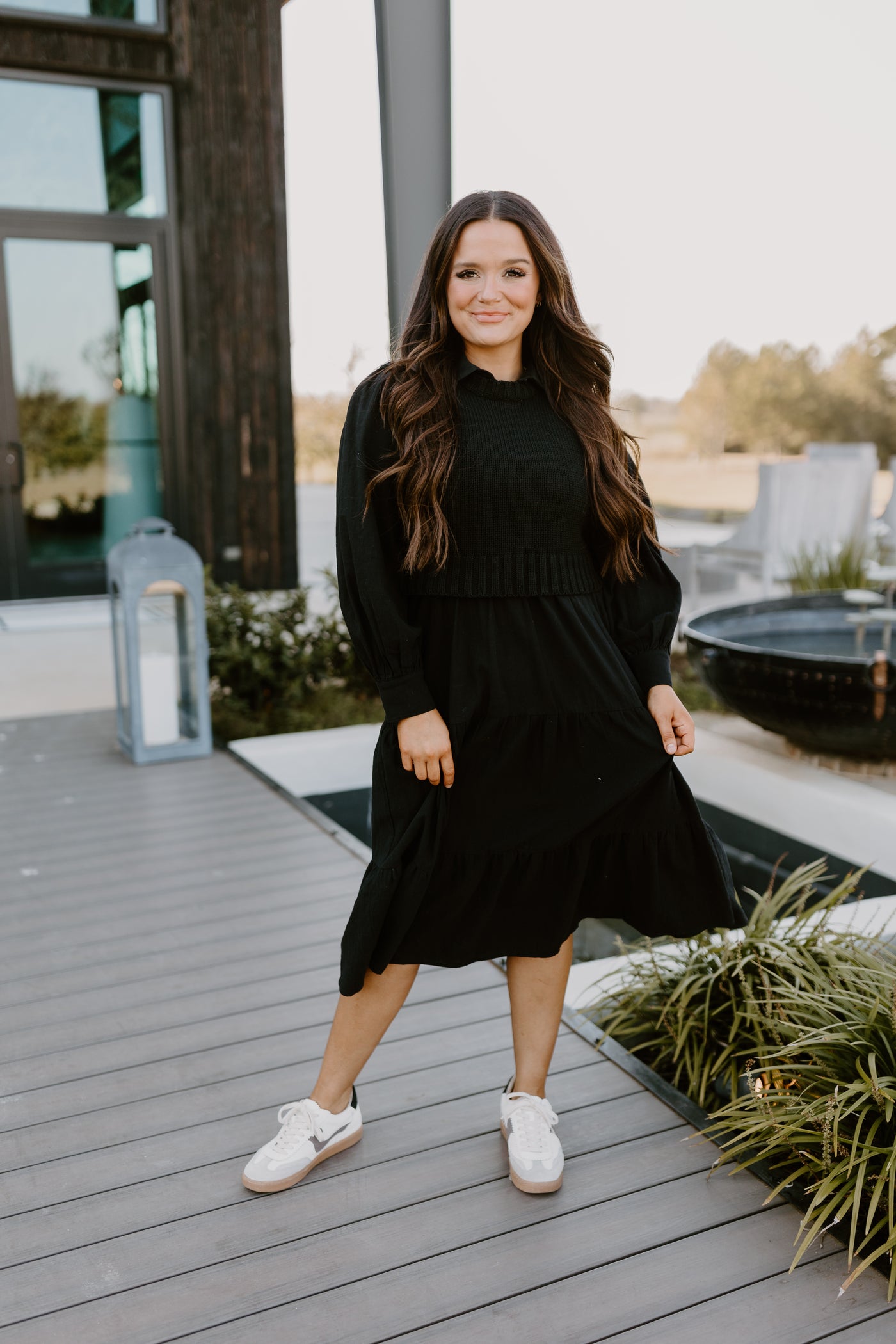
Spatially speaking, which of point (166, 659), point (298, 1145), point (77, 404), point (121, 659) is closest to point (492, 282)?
point (298, 1145)

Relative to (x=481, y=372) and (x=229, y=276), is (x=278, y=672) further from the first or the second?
(x=229, y=276)

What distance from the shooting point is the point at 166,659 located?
3.96 metres

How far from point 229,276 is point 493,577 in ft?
21.1

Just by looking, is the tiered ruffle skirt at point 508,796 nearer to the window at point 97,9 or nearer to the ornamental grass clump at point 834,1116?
the ornamental grass clump at point 834,1116

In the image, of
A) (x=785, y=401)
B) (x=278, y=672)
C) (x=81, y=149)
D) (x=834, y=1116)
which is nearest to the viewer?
(x=834, y=1116)

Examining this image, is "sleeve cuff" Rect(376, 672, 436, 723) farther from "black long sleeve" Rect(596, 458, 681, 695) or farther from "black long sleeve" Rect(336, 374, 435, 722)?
"black long sleeve" Rect(596, 458, 681, 695)

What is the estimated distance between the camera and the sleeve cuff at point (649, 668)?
1685 mm

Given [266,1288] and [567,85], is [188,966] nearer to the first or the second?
[266,1288]

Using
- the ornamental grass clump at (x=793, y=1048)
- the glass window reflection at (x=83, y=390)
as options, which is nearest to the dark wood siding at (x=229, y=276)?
the glass window reflection at (x=83, y=390)

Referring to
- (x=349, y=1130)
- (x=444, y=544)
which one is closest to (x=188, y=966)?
(x=349, y=1130)

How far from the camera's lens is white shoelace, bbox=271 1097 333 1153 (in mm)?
1667

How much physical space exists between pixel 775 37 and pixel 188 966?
621 cm

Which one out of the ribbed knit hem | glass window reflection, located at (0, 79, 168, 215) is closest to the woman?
the ribbed knit hem

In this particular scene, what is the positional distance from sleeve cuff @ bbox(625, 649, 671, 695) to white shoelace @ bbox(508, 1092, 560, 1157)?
2.07 ft
